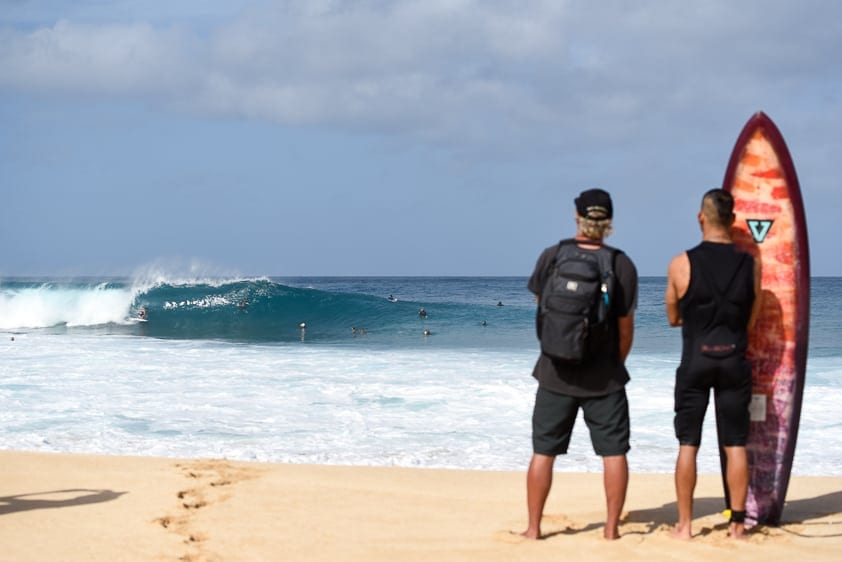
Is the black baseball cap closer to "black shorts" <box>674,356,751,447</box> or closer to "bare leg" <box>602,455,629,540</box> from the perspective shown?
"black shorts" <box>674,356,751,447</box>

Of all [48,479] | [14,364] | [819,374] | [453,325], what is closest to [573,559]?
[48,479]

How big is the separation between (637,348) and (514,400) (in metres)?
9.14

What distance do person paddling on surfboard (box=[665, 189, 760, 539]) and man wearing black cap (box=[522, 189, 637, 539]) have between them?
274mm

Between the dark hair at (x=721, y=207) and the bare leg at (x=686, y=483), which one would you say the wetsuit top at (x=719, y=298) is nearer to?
the dark hair at (x=721, y=207)

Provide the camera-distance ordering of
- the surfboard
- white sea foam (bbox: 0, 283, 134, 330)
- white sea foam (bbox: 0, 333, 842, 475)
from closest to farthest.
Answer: the surfboard, white sea foam (bbox: 0, 333, 842, 475), white sea foam (bbox: 0, 283, 134, 330)

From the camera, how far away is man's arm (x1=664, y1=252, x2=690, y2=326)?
3912 millimetres

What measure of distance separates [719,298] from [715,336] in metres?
0.17

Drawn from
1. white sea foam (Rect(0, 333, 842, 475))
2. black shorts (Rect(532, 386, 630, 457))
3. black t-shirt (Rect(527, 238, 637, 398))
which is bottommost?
white sea foam (Rect(0, 333, 842, 475))

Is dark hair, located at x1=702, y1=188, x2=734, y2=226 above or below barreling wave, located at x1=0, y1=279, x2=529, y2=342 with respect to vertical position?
above

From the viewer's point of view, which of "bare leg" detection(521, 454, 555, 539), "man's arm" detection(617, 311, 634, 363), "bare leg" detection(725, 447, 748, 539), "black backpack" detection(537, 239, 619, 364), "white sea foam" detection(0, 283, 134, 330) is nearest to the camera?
"black backpack" detection(537, 239, 619, 364)

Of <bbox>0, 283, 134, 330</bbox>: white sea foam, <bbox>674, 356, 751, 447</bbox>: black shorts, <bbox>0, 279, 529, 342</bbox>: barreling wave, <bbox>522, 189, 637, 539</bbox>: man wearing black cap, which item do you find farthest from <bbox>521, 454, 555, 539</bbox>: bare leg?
<bbox>0, 283, 134, 330</bbox>: white sea foam

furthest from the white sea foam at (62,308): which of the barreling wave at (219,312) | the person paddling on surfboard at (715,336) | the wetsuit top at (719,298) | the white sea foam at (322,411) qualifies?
the wetsuit top at (719,298)

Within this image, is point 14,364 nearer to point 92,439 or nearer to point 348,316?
point 92,439

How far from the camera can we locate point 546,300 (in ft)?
12.3
